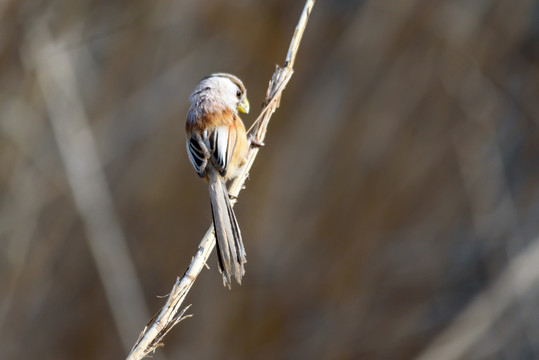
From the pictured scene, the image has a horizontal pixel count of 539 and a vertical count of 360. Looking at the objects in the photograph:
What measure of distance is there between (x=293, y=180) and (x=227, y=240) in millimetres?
2395

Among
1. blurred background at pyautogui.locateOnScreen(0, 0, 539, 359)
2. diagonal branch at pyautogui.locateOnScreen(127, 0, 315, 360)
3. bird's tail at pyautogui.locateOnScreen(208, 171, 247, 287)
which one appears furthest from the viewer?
blurred background at pyautogui.locateOnScreen(0, 0, 539, 359)

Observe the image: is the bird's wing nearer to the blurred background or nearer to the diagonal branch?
the diagonal branch

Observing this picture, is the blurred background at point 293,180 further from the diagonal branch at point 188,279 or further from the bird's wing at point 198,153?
the diagonal branch at point 188,279

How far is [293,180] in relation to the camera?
423cm

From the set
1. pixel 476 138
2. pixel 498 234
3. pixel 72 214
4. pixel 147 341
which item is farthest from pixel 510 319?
pixel 147 341

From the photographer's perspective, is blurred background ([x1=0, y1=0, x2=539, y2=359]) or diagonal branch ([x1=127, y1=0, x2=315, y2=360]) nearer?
diagonal branch ([x1=127, y1=0, x2=315, y2=360])

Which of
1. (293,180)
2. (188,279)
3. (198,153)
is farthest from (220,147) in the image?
(293,180)

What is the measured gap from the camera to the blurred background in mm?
4062

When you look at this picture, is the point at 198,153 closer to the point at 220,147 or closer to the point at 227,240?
the point at 220,147

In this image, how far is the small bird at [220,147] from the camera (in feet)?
6.16

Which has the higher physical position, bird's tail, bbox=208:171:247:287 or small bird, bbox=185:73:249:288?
small bird, bbox=185:73:249:288

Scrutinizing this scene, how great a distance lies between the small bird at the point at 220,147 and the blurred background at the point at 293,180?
5.09 feet

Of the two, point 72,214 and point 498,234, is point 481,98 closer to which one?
point 498,234

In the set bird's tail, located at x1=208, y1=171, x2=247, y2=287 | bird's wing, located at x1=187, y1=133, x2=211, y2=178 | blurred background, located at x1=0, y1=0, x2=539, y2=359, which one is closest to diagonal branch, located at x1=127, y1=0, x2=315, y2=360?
bird's tail, located at x1=208, y1=171, x2=247, y2=287
